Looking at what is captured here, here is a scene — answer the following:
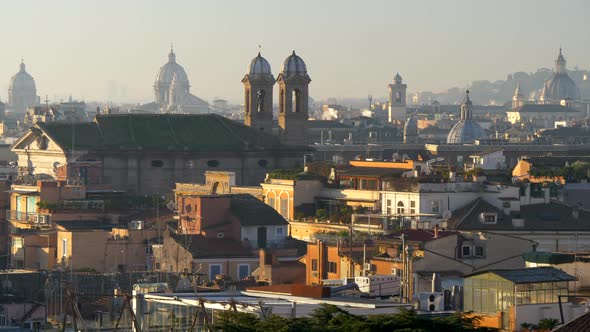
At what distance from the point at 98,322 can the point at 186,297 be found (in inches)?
177

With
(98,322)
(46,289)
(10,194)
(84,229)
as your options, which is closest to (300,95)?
(10,194)

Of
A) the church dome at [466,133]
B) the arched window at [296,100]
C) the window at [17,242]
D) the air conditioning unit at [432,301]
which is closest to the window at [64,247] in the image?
the window at [17,242]

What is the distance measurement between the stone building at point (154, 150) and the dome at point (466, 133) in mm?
68052

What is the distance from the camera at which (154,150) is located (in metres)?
85.1

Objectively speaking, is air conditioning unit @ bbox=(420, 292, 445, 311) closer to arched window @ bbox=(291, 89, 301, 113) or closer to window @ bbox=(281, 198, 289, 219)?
window @ bbox=(281, 198, 289, 219)

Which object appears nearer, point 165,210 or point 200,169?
point 165,210

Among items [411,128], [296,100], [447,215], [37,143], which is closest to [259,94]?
[296,100]

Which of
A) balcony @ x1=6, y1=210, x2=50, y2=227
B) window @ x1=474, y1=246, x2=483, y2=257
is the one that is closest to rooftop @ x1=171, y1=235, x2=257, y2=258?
window @ x1=474, y1=246, x2=483, y2=257

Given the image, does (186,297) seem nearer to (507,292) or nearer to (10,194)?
(507,292)

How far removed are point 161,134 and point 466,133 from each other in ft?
239

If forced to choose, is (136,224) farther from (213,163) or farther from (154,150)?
(213,163)

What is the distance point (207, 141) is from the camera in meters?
87.2

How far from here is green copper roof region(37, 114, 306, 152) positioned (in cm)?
8462

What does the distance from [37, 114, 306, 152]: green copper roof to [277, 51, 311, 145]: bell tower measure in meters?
2.65
